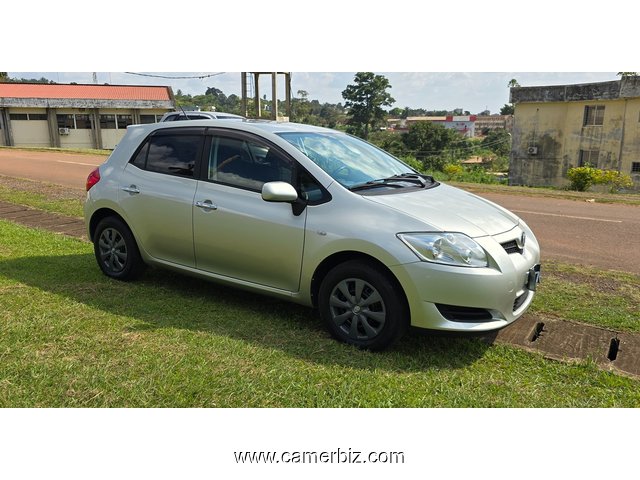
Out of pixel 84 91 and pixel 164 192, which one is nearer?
pixel 164 192

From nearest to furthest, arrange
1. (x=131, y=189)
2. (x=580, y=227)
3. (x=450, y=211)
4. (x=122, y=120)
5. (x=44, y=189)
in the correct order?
(x=450, y=211) < (x=131, y=189) < (x=580, y=227) < (x=44, y=189) < (x=122, y=120)

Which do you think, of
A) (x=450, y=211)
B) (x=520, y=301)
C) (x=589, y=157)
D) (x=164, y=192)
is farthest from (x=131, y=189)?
(x=589, y=157)

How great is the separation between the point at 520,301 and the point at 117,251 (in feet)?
12.5

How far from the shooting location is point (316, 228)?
406cm

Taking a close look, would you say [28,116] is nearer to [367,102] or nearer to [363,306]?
[367,102]

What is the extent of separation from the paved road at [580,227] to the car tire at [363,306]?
3.83 m

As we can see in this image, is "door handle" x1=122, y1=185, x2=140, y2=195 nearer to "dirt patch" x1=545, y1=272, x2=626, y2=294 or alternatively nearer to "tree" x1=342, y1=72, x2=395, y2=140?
"dirt patch" x1=545, y1=272, x2=626, y2=294

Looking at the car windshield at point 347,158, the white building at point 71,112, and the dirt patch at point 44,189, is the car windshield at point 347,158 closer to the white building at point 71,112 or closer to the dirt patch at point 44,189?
the dirt patch at point 44,189

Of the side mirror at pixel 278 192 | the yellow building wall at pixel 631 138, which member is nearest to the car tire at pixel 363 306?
the side mirror at pixel 278 192

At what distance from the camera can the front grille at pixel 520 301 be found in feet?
12.7

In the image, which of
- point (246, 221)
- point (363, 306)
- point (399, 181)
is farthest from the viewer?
point (399, 181)

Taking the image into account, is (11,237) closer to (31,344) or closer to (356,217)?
(31,344)

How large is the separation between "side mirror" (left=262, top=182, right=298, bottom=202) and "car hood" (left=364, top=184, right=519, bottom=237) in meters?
0.57
